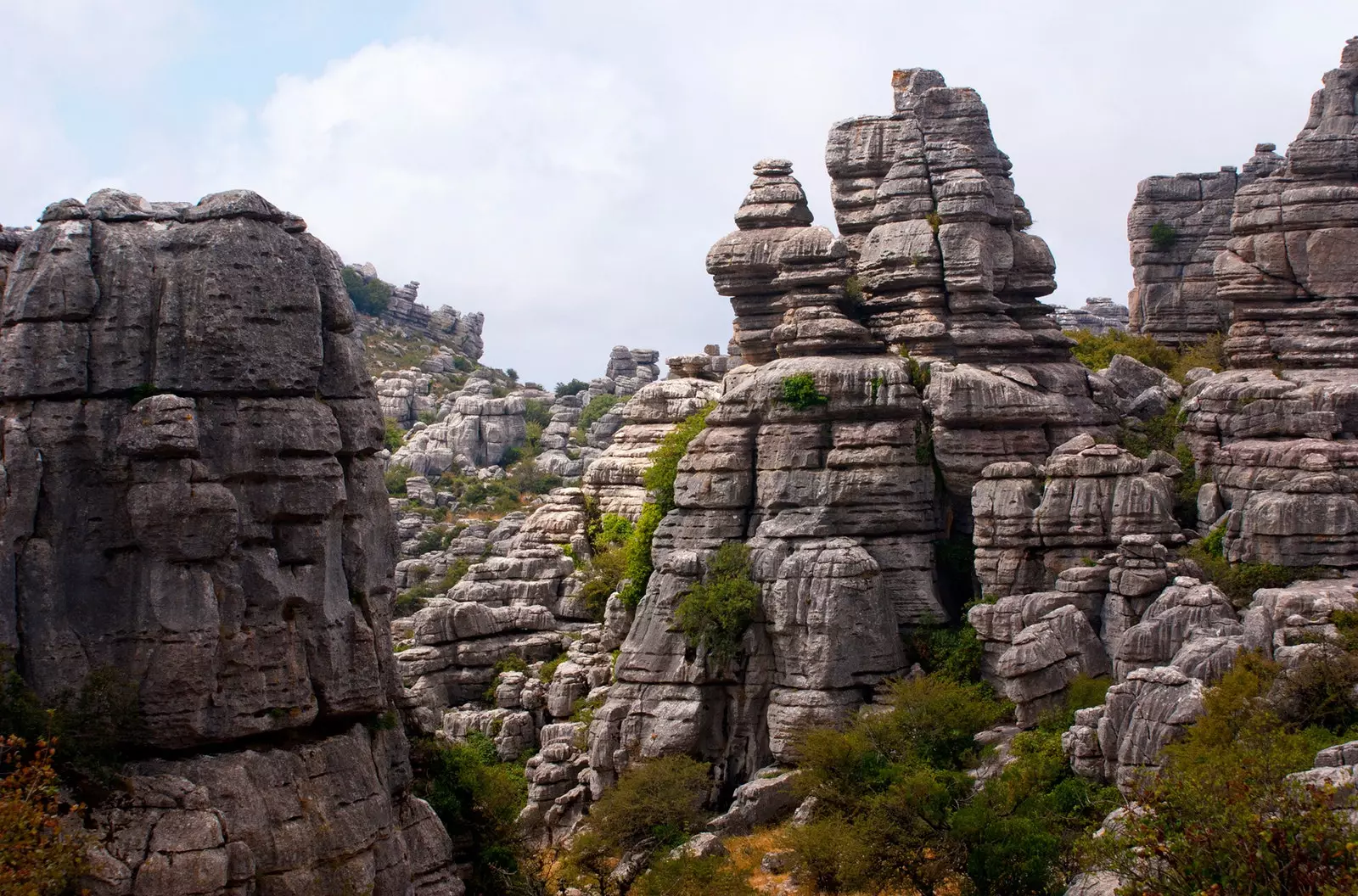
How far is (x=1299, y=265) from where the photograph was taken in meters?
49.8

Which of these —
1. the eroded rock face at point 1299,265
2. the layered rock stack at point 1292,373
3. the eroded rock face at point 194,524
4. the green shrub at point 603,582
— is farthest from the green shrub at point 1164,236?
the eroded rock face at point 194,524

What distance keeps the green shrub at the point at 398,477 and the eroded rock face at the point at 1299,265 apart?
46.7 metres

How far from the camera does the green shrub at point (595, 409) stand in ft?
334

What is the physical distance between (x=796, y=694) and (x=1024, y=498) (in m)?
6.82

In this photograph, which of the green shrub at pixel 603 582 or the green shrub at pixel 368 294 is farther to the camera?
the green shrub at pixel 368 294

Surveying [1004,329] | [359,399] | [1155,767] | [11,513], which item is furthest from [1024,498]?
[11,513]

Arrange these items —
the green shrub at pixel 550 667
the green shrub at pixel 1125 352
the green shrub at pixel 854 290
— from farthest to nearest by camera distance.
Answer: the green shrub at pixel 1125 352
the green shrub at pixel 550 667
the green shrub at pixel 854 290

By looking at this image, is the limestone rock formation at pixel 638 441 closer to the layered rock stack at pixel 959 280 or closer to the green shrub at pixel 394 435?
the layered rock stack at pixel 959 280

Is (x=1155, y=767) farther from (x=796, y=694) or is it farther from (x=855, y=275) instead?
(x=855, y=275)

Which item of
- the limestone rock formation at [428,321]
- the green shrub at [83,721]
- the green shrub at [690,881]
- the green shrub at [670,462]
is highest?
the limestone rock formation at [428,321]

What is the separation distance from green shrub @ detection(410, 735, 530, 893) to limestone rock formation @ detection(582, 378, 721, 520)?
84.8 ft

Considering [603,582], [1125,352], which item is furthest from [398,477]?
[1125,352]

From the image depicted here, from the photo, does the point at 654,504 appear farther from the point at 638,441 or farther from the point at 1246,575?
the point at 1246,575

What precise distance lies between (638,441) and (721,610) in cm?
1745
